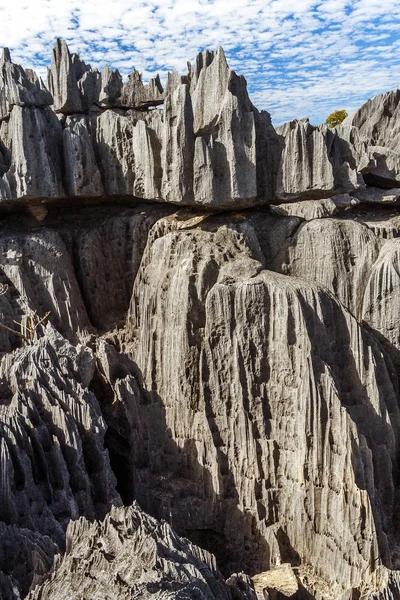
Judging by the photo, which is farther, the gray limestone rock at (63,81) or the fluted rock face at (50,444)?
the gray limestone rock at (63,81)

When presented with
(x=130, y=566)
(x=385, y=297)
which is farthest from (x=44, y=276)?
(x=130, y=566)

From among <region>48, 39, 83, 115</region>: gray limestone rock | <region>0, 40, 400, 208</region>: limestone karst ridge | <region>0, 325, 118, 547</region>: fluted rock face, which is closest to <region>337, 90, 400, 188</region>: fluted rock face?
<region>0, 40, 400, 208</region>: limestone karst ridge

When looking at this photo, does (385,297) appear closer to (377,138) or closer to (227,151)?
(227,151)

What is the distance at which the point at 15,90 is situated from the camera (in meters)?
15.9

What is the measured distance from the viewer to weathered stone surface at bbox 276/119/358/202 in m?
15.0

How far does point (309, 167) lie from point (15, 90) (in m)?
8.57

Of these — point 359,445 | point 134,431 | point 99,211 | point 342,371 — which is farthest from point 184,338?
point 99,211

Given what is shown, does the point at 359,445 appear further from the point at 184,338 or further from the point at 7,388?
the point at 7,388

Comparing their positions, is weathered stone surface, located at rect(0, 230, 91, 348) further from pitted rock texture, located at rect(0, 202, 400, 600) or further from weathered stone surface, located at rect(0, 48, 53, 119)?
weathered stone surface, located at rect(0, 48, 53, 119)

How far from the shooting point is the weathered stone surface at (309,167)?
590 inches

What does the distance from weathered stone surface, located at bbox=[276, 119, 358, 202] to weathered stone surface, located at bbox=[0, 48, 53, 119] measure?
7.09 m

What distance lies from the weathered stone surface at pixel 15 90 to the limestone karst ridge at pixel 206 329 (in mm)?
80

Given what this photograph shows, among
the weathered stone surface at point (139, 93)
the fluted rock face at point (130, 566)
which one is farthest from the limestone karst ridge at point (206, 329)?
the fluted rock face at point (130, 566)

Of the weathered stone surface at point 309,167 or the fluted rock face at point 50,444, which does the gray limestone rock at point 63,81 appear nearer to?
the weathered stone surface at point 309,167
